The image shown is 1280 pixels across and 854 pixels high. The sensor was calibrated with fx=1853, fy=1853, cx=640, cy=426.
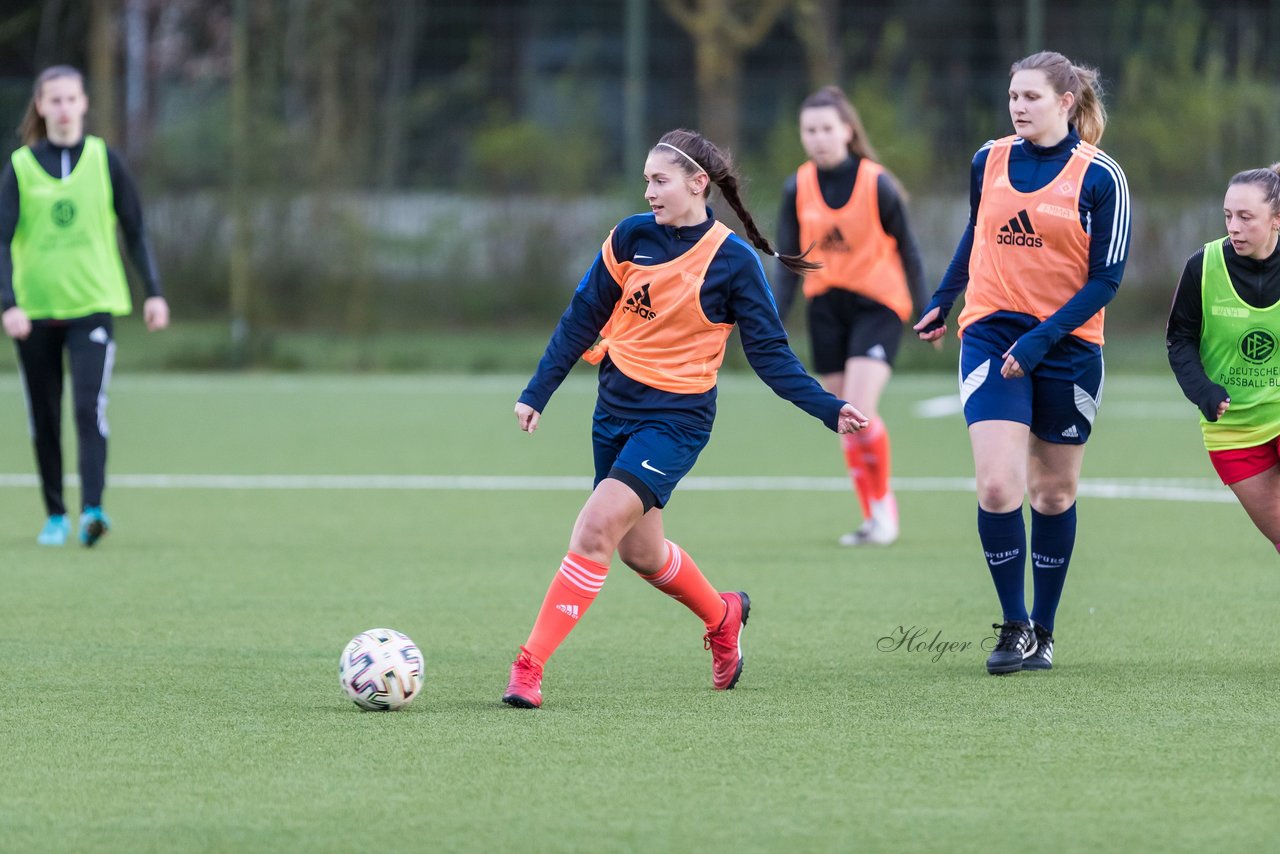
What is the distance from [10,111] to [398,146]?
12.6 ft

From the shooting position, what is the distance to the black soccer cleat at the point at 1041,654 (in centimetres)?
583

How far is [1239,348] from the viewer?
5695 millimetres

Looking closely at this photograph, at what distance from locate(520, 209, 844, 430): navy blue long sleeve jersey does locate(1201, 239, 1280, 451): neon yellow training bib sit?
4.33ft

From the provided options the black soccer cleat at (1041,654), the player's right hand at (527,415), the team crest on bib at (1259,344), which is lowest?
the black soccer cleat at (1041,654)

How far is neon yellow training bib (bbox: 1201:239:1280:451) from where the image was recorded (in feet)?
18.6

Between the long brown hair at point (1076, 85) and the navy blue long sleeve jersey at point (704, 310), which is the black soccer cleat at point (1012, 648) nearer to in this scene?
the navy blue long sleeve jersey at point (704, 310)

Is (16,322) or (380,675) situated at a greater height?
(16,322)

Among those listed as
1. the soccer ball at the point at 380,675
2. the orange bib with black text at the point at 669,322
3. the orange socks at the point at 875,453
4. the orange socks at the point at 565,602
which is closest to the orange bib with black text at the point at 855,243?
the orange socks at the point at 875,453

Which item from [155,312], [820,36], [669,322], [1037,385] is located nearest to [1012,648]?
[1037,385]

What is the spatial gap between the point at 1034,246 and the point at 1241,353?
713mm

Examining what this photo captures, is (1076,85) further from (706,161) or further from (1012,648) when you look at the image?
(1012,648)

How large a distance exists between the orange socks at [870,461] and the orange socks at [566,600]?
345 centimetres

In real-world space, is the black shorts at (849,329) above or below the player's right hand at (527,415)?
below

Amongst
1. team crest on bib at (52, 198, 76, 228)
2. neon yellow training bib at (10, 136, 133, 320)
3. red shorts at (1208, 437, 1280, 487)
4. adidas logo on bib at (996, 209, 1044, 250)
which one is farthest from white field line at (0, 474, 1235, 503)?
adidas logo on bib at (996, 209, 1044, 250)
